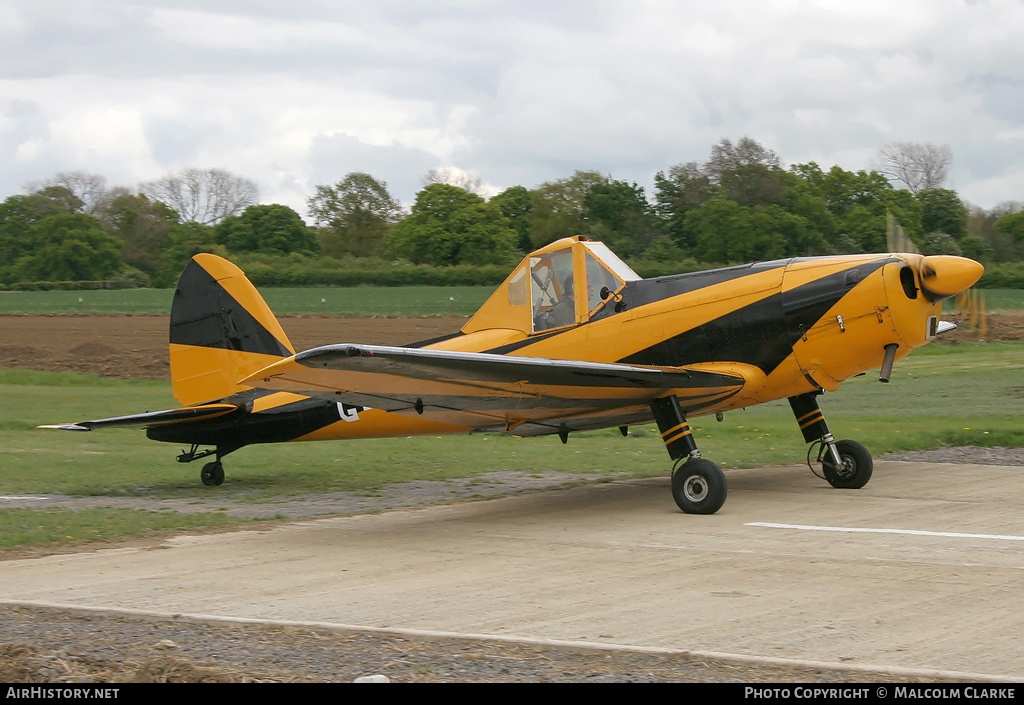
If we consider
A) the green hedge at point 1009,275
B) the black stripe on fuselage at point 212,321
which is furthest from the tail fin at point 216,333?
the green hedge at point 1009,275

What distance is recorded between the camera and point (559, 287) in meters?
10.4

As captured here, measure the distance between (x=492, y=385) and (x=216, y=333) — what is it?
4.68 metres

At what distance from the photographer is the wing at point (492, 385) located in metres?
7.86

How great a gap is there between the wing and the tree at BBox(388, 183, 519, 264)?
30.2 metres

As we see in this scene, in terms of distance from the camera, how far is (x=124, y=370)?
29.8 metres

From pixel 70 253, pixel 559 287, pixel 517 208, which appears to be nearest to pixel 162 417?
pixel 559 287

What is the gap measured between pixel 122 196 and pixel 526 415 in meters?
69.9

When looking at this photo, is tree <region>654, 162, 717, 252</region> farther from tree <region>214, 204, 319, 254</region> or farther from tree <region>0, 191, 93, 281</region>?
tree <region>0, 191, 93, 281</region>

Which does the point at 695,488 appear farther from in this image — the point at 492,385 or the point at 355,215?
the point at 355,215

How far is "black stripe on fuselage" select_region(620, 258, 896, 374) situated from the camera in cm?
938

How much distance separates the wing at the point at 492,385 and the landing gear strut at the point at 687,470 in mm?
193

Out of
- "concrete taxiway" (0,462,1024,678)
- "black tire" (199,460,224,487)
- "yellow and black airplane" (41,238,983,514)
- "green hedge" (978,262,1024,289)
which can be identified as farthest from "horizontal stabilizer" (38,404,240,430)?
"green hedge" (978,262,1024,289)
